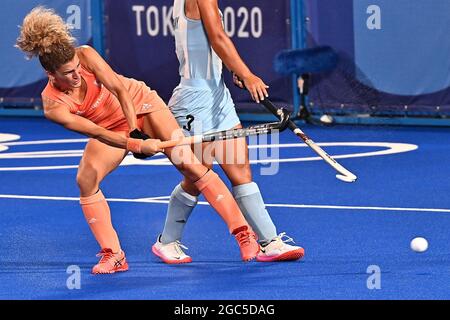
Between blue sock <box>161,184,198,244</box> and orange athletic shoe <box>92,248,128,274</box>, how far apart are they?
15.2 inches

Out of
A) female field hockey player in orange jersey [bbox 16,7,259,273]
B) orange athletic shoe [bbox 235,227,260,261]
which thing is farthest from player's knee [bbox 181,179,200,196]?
orange athletic shoe [bbox 235,227,260,261]

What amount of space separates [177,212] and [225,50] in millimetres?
1088

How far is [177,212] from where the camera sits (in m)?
7.84

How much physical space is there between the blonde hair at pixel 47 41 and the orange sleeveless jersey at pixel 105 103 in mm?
302

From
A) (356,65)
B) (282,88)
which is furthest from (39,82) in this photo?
(356,65)

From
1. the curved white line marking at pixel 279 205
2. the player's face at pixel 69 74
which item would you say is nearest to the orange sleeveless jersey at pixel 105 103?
the player's face at pixel 69 74

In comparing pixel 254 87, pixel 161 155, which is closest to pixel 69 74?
pixel 254 87

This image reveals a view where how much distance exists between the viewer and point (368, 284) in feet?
23.0

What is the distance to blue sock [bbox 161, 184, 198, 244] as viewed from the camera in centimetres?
782

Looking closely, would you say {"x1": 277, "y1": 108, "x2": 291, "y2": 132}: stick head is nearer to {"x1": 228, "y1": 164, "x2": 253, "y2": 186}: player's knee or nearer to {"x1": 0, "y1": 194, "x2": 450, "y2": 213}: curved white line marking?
{"x1": 228, "y1": 164, "x2": 253, "y2": 186}: player's knee

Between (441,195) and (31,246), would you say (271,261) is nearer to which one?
(31,246)

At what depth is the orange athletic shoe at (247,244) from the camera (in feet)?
25.2

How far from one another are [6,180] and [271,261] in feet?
13.9

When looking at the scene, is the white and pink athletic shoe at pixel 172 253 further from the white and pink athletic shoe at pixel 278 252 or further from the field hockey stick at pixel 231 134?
the field hockey stick at pixel 231 134
